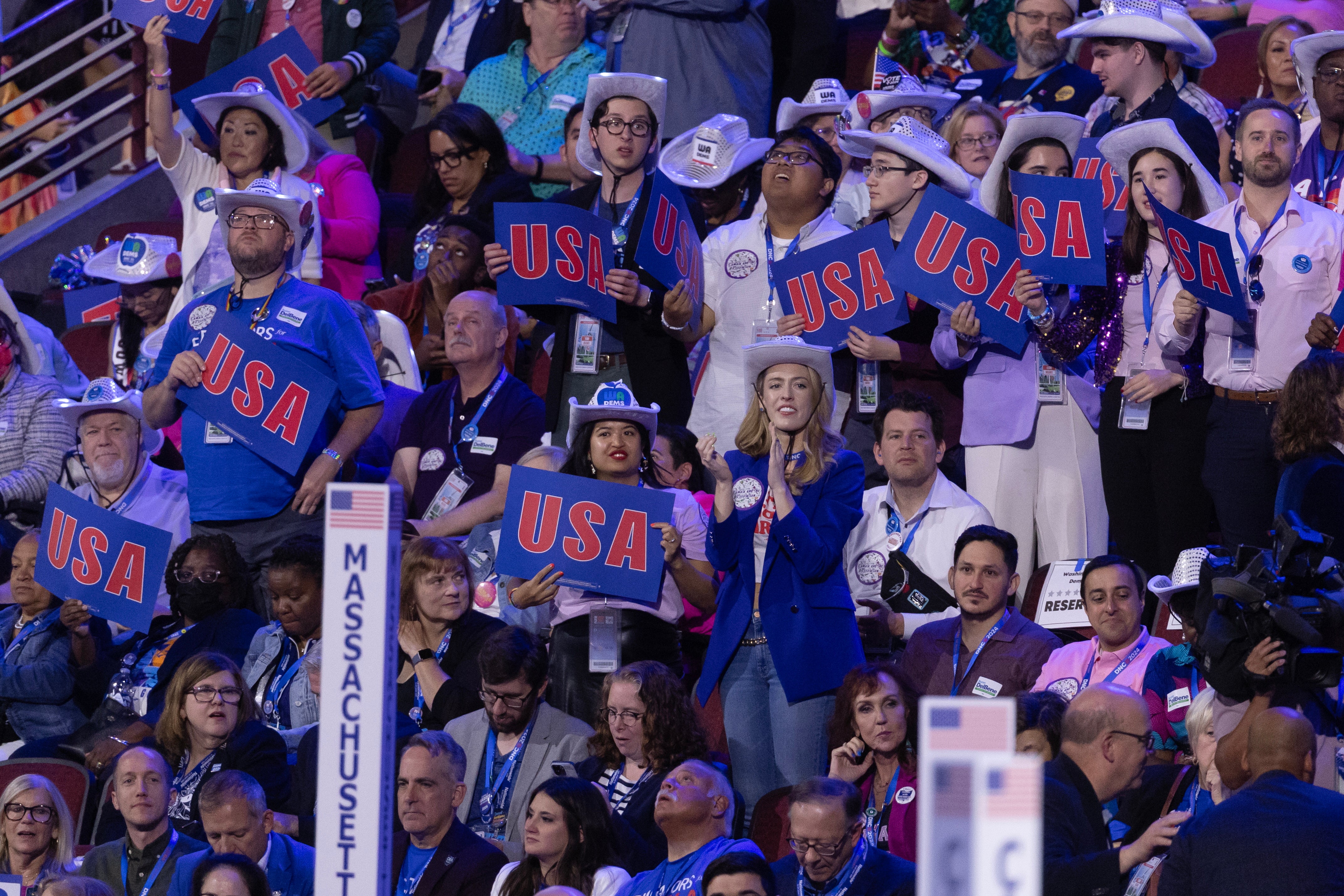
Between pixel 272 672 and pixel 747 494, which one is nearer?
pixel 747 494

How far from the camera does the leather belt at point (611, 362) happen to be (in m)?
6.69

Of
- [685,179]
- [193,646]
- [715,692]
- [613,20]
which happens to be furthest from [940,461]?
[613,20]

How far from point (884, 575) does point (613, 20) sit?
14.2 feet

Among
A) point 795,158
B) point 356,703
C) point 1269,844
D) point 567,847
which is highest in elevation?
point 795,158

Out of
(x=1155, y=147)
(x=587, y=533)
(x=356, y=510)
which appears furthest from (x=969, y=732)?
(x=1155, y=147)

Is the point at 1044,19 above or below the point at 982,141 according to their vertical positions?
above

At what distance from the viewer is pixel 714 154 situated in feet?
24.6

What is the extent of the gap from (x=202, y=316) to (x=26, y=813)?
75.1 inches

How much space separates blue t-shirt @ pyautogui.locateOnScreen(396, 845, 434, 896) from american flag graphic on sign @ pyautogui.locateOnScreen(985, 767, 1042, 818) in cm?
397

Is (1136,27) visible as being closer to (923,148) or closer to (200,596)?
(923,148)

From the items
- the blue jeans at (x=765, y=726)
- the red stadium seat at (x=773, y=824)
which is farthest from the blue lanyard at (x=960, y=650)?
the red stadium seat at (x=773, y=824)

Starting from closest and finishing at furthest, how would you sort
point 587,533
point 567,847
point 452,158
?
point 567,847 < point 587,533 < point 452,158

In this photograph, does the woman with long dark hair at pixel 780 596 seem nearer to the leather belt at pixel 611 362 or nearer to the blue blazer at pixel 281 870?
the leather belt at pixel 611 362

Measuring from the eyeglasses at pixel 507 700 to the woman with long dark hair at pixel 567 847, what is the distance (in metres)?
0.59
